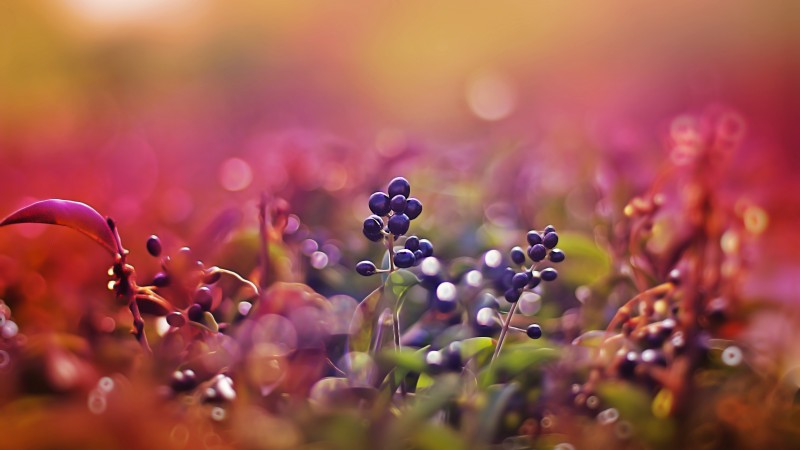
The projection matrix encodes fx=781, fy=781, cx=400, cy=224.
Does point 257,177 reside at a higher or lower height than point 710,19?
lower

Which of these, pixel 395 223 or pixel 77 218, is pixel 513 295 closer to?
pixel 395 223

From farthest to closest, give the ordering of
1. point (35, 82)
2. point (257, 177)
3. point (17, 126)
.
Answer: point (35, 82) → point (17, 126) → point (257, 177)

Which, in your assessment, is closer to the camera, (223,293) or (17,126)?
(223,293)

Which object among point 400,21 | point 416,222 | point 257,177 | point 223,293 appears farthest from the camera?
point 400,21

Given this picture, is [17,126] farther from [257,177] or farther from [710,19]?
[710,19]

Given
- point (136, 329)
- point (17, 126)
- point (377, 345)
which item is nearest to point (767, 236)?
point (377, 345)

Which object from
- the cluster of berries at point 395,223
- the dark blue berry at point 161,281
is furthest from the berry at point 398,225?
the dark blue berry at point 161,281
